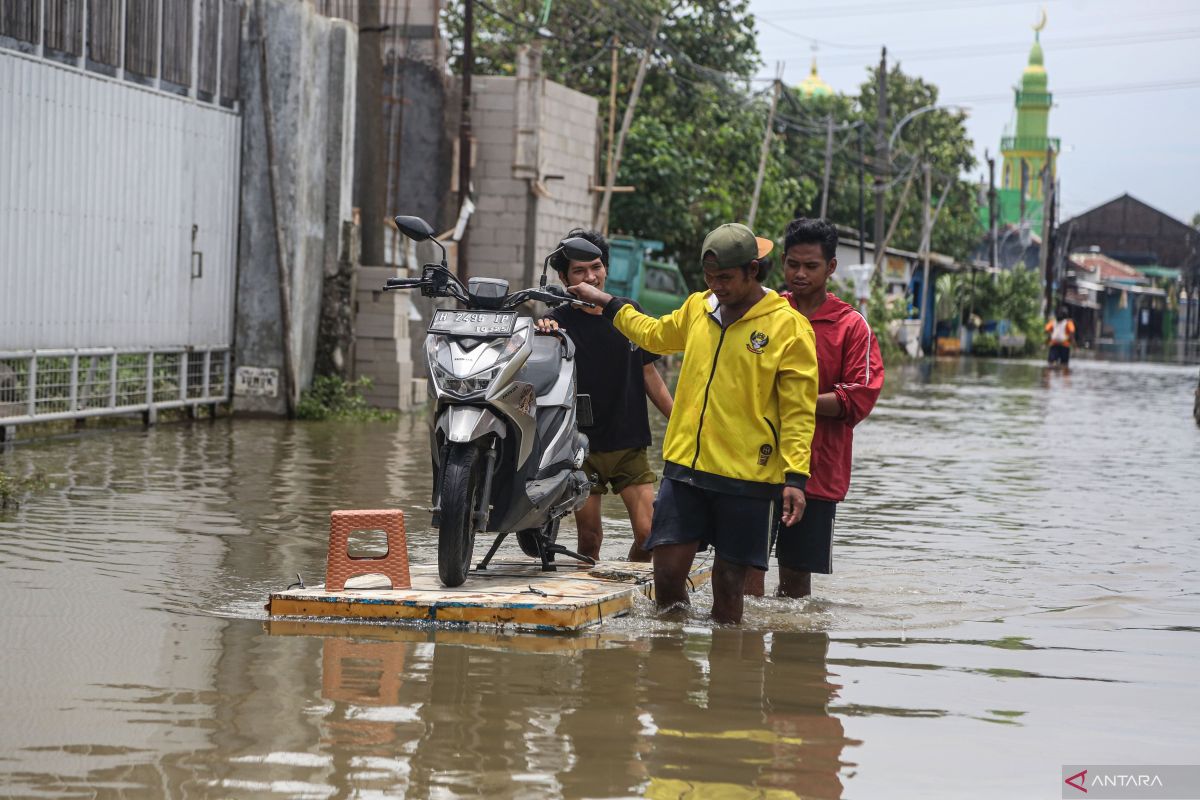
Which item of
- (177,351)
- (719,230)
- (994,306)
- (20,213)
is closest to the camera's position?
(719,230)

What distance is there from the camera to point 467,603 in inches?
245

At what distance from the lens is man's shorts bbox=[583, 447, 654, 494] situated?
7516 millimetres

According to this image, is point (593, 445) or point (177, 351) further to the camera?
point (177, 351)

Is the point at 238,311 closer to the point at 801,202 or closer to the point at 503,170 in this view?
the point at 503,170

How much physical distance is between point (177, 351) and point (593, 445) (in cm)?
869

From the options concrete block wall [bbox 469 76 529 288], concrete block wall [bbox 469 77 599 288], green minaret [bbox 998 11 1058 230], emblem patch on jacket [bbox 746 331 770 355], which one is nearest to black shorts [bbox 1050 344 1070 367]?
concrete block wall [bbox 469 77 599 288]

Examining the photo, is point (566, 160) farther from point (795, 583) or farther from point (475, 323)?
point (475, 323)

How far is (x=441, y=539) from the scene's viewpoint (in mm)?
6535

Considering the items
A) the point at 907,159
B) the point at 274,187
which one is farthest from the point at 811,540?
the point at 907,159

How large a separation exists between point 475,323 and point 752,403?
122cm

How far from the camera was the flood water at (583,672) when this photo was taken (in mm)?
4352

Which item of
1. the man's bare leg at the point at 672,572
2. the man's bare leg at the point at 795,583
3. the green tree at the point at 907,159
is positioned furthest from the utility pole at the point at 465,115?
the green tree at the point at 907,159

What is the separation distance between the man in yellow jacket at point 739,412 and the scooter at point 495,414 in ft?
2.40

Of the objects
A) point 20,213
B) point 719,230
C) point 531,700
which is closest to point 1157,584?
point 719,230
